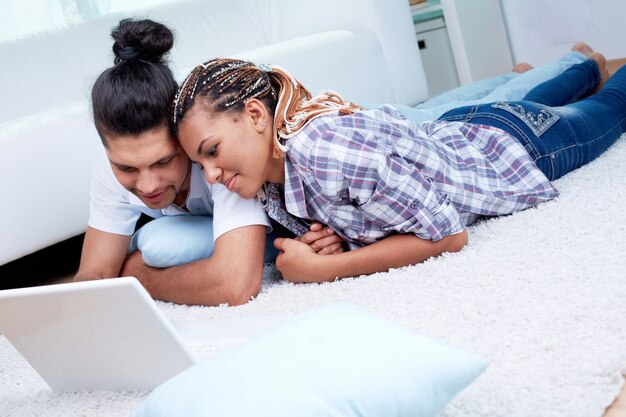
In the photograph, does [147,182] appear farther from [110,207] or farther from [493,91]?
[493,91]

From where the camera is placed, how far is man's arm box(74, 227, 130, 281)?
1659 mm

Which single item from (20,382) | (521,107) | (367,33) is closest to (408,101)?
(367,33)

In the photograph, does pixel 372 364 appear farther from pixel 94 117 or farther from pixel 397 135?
pixel 94 117

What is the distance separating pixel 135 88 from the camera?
56.8 inches

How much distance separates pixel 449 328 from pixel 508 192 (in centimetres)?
60

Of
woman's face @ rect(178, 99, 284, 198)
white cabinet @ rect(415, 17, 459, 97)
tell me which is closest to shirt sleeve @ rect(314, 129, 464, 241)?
woman's face @ rect(178, 99, 284, 198)

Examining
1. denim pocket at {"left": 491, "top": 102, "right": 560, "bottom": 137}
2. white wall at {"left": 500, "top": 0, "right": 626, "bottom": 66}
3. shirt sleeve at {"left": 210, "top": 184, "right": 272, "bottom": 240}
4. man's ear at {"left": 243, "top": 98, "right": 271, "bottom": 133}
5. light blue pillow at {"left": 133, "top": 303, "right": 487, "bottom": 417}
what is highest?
man's ear at {"left": 243, "top": 98, "right": 271, "bottom": 133}

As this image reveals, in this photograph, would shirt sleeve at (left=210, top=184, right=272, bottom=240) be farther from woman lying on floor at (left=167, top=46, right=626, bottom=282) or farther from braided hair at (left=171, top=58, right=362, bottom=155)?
braided hair at (left=171, top=58, right=362, bottom=155)

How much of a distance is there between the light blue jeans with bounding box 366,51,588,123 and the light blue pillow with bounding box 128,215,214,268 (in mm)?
763

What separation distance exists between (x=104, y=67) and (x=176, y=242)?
117 centimetres

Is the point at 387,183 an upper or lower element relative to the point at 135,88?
lower

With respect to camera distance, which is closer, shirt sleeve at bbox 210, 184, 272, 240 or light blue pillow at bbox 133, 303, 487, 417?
light blue pillow at bbox 133, 303, 487, 417

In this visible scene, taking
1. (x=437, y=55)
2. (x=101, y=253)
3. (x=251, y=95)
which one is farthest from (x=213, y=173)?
(x=437, y=55)

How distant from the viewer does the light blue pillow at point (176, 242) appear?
1642 millimetres
